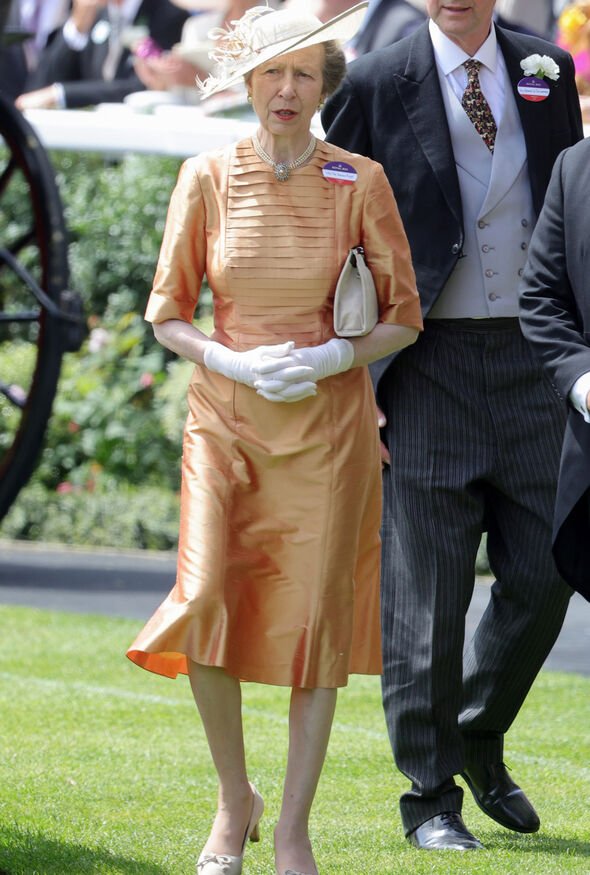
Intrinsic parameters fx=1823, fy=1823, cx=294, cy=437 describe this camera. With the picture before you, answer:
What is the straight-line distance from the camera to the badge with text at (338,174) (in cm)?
416

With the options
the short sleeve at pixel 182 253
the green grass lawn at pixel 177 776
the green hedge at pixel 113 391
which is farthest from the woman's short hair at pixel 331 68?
the green hedge at pixel 113 391

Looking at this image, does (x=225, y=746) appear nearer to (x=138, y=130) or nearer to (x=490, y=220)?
(x=490, y=220)

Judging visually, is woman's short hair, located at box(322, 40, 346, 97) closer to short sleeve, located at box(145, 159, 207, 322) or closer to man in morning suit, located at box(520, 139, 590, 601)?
short sleeve, located at box(145, 159, 207, 322)

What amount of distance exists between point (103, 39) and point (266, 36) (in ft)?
33.0

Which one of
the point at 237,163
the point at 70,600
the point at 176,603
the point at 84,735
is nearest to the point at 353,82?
the point at 237,163

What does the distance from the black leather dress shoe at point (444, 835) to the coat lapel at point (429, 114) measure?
1535 millimetres

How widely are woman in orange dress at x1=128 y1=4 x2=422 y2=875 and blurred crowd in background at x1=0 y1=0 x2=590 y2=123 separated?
5.61 metres

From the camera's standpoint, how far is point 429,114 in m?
4.69

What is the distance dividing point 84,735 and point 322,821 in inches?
57.0

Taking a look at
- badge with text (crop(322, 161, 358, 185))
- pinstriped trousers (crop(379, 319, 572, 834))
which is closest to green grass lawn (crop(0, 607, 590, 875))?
pinstriped trousers (crop(379, 319, 572, 834))

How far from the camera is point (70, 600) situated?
31.4 feet

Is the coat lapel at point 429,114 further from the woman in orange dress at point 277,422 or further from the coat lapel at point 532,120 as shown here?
the woman in orange dress at point 277,422

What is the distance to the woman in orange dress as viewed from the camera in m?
4.05

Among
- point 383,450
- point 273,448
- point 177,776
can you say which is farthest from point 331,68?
point 177,776
